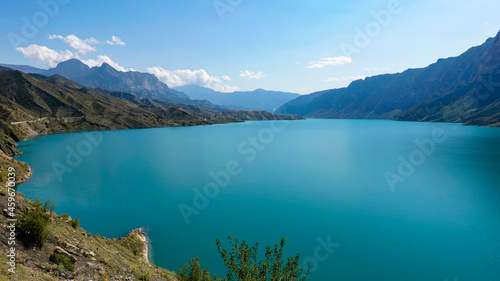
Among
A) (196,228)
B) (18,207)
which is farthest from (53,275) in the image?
(196,228)

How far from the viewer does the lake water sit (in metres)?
28.1

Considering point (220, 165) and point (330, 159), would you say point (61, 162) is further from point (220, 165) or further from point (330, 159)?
point (330, 159)

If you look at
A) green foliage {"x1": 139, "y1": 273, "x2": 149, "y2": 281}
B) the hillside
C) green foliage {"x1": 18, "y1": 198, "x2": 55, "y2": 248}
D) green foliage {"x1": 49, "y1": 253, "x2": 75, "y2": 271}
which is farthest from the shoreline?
green foliage {"x1": 18, "y1": 198, "x2": 55, "y2": 248}

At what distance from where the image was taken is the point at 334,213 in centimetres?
4028

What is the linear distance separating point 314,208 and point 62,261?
3494 centimetres

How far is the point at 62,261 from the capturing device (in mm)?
16562

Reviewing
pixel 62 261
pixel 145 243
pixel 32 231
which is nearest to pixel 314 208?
pixel 145 243

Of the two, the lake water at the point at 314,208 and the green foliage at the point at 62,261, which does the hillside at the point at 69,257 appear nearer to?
the green foliage at the point at 62,261

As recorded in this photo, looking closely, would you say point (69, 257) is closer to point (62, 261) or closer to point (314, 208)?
point (62, 261)

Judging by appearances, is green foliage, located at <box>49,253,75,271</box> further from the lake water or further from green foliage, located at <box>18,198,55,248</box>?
the lake water

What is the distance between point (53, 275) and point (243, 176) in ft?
A: 166

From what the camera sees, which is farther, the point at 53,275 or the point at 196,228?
the point at 196,228

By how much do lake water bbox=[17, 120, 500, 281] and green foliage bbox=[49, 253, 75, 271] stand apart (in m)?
11.7

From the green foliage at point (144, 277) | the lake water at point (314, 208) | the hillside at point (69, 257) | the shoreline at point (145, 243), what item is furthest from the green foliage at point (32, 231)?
the lake water at point (314, 208)
